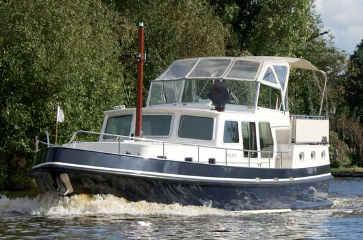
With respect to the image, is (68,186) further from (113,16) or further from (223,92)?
(113,16)

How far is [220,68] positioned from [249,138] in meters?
2.84

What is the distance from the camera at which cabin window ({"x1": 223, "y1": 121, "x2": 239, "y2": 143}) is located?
25.0m

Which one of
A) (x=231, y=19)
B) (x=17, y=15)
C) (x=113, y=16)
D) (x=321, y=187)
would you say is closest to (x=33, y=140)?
(x=17, y=15)

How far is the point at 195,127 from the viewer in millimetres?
25000

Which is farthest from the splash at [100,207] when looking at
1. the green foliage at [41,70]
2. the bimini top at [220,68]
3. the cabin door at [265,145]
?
the green foliage at [41,70]

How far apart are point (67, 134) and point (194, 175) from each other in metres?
10.5

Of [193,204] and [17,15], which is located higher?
[17,15]

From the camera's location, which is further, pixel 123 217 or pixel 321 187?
pixel 321 187

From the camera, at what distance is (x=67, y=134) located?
32375 millimetres

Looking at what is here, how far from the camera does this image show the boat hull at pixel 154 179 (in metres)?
21.7

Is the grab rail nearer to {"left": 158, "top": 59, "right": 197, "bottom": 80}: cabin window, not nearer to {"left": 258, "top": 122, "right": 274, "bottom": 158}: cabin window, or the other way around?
{"left": 258, "top": 122, "right": 274, "bottom": 158}: cabin window

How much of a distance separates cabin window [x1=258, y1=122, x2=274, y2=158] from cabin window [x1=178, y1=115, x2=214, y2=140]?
2.00m

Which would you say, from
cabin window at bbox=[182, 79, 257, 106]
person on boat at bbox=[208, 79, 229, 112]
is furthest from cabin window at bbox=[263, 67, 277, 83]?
person on boat at bbox=[208, 79, 229, 112]

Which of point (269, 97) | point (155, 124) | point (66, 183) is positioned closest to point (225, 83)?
point (269, 97)
